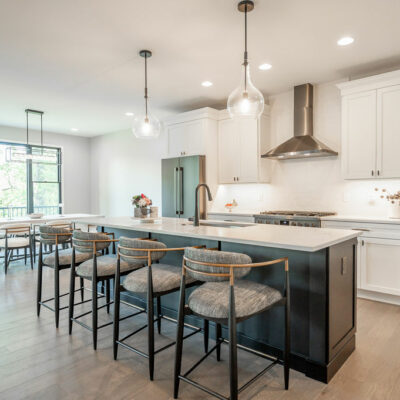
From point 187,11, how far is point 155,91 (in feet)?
7.05

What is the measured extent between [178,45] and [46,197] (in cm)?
593

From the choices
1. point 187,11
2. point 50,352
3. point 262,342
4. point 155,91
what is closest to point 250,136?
point 155,91

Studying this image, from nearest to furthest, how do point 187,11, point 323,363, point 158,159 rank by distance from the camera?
point 323,363 → point 187,11 → point 158,159

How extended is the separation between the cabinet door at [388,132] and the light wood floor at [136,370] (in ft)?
5.69

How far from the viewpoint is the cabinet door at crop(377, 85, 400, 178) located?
360 cm

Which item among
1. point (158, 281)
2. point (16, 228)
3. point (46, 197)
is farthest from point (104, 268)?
point (46, 197)

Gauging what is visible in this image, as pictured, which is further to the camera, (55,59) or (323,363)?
(55,59)

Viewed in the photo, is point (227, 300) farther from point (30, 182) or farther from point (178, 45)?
point (30, 182)

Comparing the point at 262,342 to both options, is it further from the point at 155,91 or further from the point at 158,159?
the point at 158,159

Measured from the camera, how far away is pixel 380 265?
3.46 meters

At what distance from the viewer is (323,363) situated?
202 cm

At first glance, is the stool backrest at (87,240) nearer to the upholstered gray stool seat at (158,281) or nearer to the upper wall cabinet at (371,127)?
the upholstered gray stool seat at (158,281)

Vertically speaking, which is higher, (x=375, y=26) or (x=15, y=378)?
(x=375, y=26)

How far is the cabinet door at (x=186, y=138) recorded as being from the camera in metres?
5.20
